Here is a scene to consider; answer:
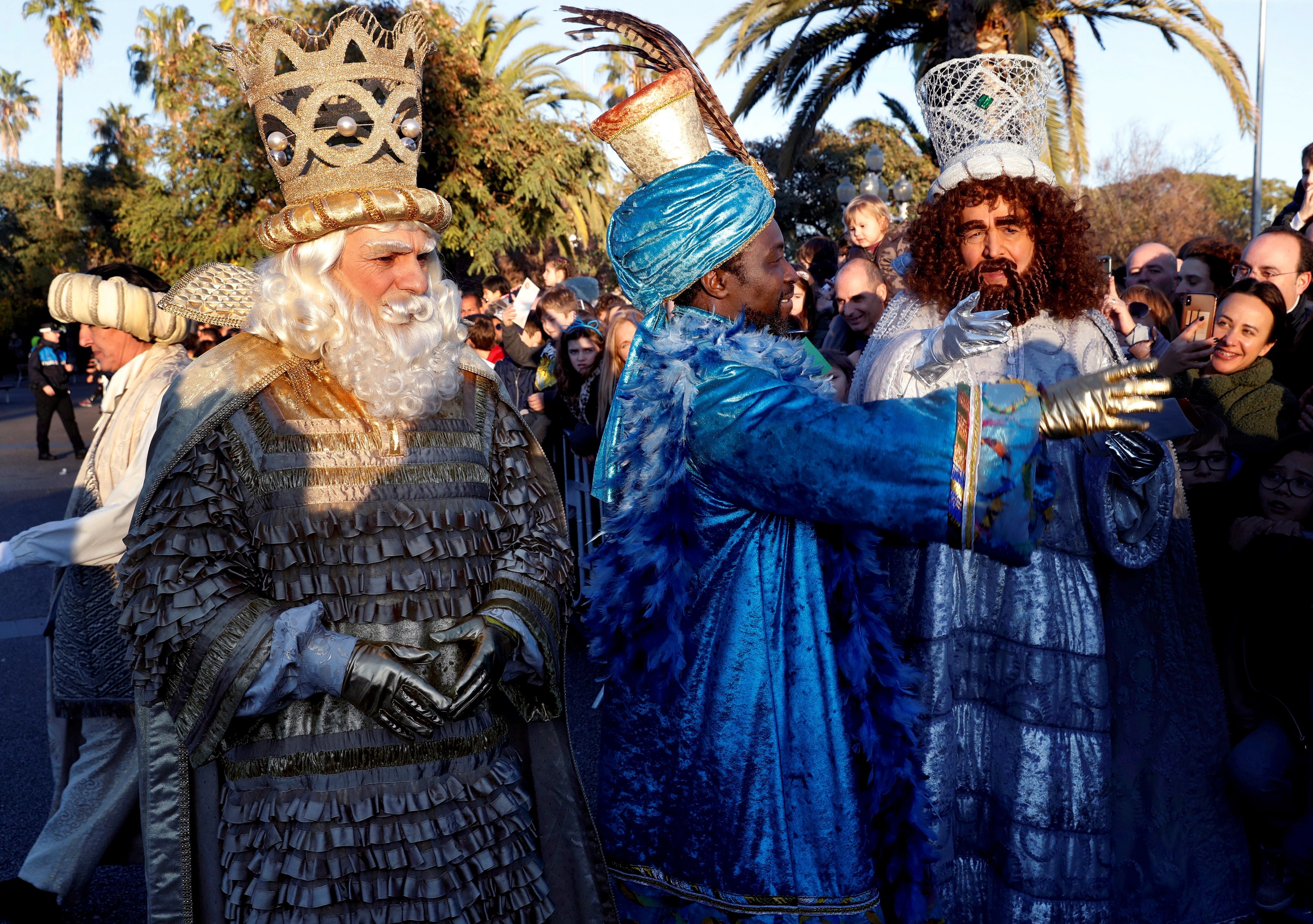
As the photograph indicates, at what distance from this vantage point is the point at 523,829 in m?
2.34

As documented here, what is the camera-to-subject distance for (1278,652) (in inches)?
135

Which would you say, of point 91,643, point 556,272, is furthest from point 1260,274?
point 556,272

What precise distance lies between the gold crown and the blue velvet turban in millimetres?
653

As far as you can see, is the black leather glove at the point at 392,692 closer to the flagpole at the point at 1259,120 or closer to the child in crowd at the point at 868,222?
the child in crowd at the point at 868,222

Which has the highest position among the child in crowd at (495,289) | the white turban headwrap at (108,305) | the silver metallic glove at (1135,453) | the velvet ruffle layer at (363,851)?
the child in crowd at (495,289)

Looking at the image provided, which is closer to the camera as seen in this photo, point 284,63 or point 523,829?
point 523,829

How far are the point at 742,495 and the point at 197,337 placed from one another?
8.53 meters

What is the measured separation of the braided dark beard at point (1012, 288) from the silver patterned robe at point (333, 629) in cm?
149

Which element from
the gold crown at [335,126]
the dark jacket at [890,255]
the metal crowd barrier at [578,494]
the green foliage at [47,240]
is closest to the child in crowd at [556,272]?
the metal crowd barrier at [578,494]

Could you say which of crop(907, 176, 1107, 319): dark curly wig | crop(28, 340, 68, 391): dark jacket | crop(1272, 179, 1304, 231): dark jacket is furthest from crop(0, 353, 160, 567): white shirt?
crop(28, 340, 68, 391): dark jacket

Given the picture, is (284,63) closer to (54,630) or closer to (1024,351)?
(54,630)

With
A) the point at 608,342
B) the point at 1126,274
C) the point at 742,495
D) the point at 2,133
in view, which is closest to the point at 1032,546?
the point at 742,495

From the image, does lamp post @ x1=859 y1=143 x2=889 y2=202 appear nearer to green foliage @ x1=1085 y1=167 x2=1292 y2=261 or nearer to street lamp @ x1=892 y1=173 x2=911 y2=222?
street lamp @ x1=892 y1=173 x2=911 y2=222

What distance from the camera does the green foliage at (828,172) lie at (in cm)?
2531
